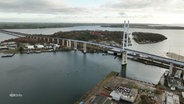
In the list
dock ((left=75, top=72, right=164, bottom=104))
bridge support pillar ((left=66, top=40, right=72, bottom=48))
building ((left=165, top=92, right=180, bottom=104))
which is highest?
bridge support pillar ((left=66, top=40, right=72, bottom=48))

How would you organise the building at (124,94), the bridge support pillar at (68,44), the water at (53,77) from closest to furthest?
the building at (124,94) → the water at (53,77) → the bridge support pillar at (68,44)

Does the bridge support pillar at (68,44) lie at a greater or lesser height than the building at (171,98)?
greater

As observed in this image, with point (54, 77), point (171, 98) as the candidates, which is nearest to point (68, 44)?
point (54, 77)

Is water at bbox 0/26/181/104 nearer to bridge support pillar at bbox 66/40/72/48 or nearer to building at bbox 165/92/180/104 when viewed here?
building at bbox 165/92/180/104

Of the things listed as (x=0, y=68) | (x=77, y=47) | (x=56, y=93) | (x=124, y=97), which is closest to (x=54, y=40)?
(x=77, y=47)

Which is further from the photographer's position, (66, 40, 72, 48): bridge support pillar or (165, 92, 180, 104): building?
(66, 40, 72, 48): bridge support pillar

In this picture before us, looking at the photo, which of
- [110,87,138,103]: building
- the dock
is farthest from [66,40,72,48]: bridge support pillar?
[110,87,138,103]: building

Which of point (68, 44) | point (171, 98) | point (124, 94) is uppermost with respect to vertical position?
point (68, 44)

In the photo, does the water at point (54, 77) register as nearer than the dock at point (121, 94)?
No

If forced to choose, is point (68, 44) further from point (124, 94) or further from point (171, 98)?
point (171, 98)

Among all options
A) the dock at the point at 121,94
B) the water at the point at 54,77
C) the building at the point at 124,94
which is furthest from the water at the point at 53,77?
the building at the point at 124,94

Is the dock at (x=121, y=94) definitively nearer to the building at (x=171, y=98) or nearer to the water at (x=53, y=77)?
the building at (x=171, y=98)

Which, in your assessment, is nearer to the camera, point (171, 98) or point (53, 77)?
point (171, 98)
